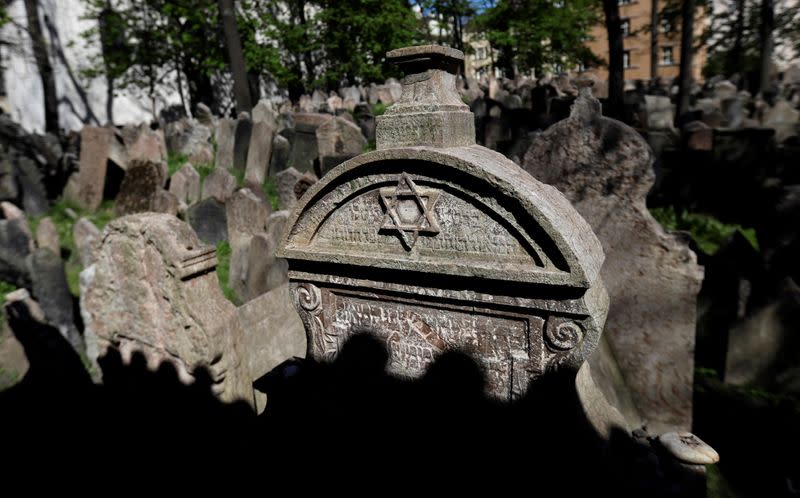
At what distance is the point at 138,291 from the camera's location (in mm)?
4227

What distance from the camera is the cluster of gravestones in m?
2.59

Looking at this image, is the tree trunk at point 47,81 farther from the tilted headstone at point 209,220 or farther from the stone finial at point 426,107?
the stone finial at point 426,107

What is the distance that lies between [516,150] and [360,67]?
19040 millimetres

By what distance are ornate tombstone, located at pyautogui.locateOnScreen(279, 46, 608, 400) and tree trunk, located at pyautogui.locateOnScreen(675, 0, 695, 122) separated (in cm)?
1187

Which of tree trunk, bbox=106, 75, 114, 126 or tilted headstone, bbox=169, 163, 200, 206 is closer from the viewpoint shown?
tilted headstone, bbox=169, 163, 200, 206

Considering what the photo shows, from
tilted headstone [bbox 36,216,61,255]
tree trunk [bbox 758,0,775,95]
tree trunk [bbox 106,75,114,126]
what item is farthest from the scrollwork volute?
tree trunk [bbox 106,75,114,126]

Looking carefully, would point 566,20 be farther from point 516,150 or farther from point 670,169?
point 516,150

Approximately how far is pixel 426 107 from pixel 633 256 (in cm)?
196

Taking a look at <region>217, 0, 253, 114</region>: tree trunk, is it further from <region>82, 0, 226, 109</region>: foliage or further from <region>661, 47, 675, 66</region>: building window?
<region>661, 47, 675, 66</region>: building window

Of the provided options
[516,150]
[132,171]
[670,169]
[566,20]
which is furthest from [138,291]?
[566,20]

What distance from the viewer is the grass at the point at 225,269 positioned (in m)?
6.08

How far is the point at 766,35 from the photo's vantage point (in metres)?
15.8

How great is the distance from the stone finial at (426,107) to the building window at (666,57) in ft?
142

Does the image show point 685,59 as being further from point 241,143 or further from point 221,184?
point 221,184
